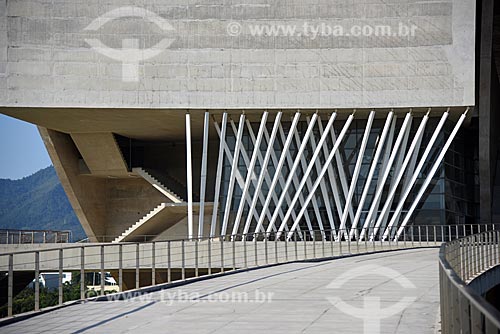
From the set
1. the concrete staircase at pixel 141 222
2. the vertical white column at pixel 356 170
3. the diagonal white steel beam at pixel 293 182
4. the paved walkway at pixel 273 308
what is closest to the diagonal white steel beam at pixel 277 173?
the diagonal white steel beam at pixel 293 182

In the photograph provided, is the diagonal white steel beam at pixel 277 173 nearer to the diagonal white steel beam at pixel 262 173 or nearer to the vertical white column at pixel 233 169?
the diagonal white steel beam at pixel 262 173

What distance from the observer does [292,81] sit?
124 feet

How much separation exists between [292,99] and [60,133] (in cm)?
1540

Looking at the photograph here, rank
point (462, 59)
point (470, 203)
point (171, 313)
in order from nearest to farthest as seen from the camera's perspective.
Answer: point (171, 313), point (462, 59), point (470, 203)

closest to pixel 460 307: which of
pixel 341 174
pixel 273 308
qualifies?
pixel 273 308

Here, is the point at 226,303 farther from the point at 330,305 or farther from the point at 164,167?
the point at 164,167

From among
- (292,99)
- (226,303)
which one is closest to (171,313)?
(226,303)

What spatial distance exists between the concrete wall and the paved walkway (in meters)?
19.7

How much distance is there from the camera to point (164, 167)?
50656mm

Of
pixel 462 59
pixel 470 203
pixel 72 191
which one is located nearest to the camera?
pixel 462 59

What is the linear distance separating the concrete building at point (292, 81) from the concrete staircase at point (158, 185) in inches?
263

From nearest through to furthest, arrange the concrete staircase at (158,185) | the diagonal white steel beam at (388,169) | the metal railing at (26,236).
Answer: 1. the diagonal white steel beam at (388,169)
2. the metal railing at (26,236)
3. the concrete staircase at (158,185)

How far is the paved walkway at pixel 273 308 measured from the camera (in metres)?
10.8

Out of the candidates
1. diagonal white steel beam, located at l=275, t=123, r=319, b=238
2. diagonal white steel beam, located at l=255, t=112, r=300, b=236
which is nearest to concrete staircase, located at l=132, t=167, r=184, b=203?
diagonal white steel beam, located at l=275, t=123, r=319, b=238
